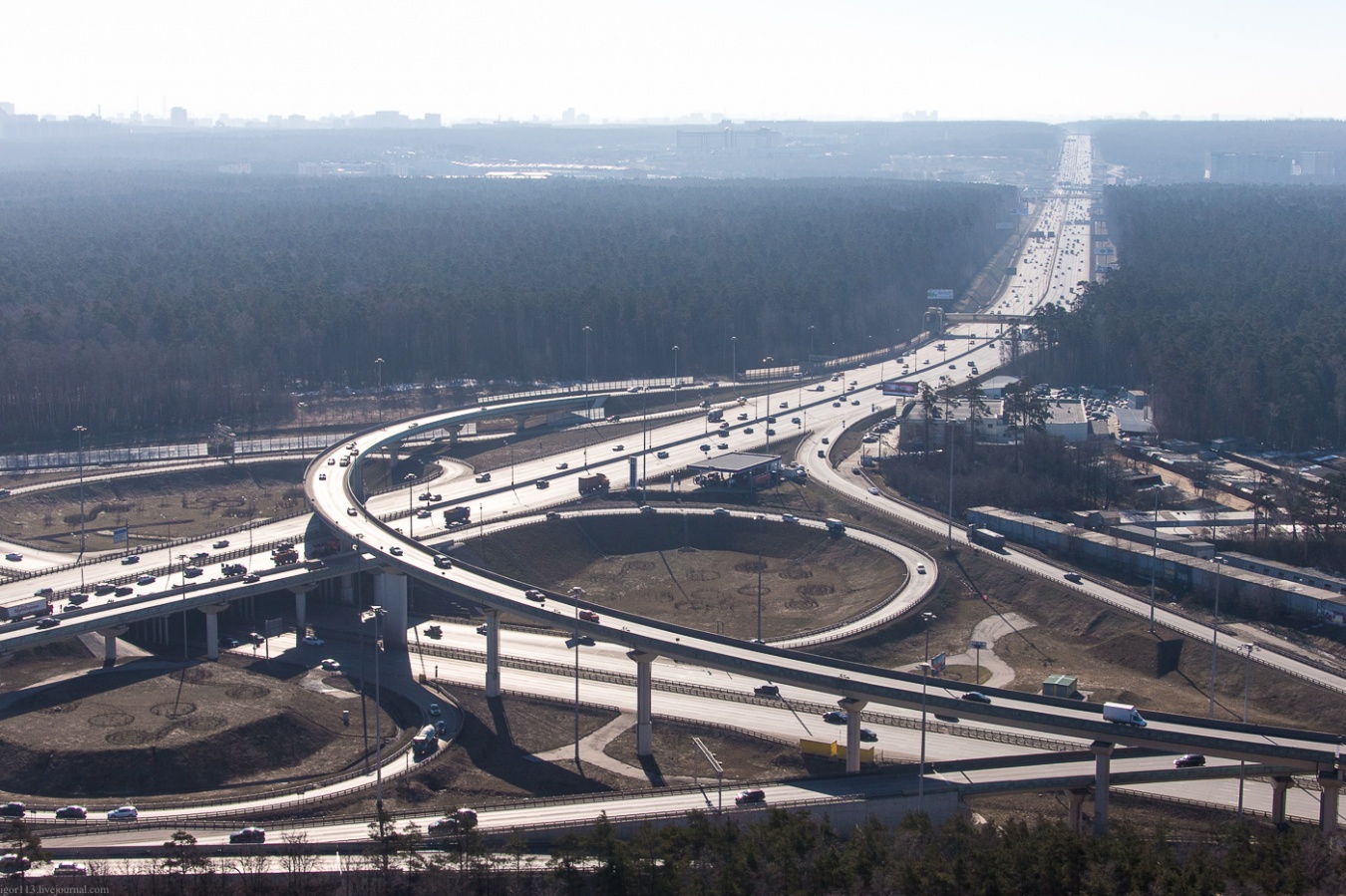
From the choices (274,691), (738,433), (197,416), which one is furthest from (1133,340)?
(274,691)

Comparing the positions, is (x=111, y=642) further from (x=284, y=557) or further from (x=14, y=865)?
(x=14, y=865)

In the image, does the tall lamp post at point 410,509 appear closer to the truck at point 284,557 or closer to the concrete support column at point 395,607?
the truck at point 284,557

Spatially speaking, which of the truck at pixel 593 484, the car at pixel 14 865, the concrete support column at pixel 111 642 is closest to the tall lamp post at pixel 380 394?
the truck at pixel 593 484

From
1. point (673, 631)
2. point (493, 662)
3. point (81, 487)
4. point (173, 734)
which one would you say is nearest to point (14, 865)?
point (173, 734)

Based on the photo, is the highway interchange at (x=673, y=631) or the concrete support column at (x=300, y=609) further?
the concrete support column at (x=300, y=609)

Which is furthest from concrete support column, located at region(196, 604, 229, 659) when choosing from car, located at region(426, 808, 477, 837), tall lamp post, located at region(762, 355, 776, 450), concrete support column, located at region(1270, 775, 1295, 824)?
tall lamp post, located at region(762, 355, 776, 450)

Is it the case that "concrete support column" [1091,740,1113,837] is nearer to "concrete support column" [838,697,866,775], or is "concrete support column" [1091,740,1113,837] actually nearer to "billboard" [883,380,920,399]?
"concrete support column" [838,697,866,775]
